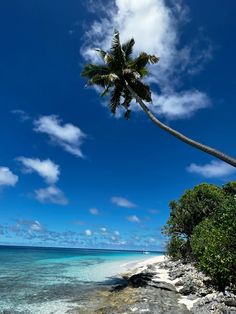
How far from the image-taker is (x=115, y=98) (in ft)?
73.5

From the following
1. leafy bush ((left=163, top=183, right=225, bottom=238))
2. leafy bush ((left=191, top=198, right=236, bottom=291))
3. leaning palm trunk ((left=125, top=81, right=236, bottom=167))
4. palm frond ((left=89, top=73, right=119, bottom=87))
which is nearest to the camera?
leaning palm trunk ((left=125, top=81, right=236, bottom=167))

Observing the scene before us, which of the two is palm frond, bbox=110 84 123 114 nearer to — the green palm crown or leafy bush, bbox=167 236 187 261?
the green palm crown

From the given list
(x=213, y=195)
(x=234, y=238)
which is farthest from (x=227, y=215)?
(x=213, y=195)

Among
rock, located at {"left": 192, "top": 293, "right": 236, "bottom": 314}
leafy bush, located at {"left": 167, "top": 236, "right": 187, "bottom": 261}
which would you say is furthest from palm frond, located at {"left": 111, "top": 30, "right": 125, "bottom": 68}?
leafy bush, located at {"left": 167, "top": 236, "right": 187, "bottom": 261}

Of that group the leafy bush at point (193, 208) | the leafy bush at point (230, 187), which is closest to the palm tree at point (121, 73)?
the leafy bush at point (193, 208)

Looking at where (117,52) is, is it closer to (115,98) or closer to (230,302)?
(115,98)

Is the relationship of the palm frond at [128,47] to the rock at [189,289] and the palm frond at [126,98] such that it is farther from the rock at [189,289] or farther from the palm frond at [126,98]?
the rock at [189,289]

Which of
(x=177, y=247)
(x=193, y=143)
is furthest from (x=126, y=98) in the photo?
(x=177, y=247)

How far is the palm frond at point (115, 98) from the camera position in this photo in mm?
21969

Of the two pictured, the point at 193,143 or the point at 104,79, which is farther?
the point at 104,79

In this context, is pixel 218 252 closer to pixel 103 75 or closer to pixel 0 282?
pixel 103 75

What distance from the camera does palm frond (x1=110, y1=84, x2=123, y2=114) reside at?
2197cm

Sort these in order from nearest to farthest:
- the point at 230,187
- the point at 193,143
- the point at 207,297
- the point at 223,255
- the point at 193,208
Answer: the point at 193,143 → the point at 207,297 → the point at 223,255 → the point at 193,208 → the point at 230,187

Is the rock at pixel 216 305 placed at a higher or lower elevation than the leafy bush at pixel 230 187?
lower
